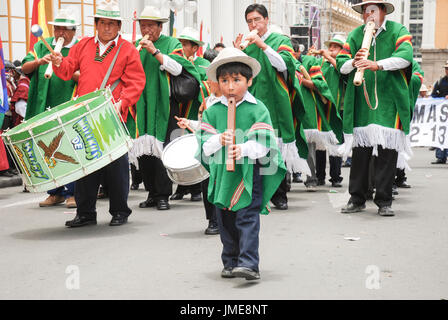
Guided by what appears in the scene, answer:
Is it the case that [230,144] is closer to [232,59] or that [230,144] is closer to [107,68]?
[232,59]

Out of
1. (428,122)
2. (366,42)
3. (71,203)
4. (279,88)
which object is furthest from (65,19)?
(428,122)

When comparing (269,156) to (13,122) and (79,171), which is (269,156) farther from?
(13,122)

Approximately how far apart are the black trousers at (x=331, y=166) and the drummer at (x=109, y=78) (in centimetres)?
429

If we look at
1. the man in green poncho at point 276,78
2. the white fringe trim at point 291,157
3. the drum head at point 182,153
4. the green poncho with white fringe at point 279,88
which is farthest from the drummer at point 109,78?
the white fringe trim at point 291,157

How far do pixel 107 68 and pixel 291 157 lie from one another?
2.46m

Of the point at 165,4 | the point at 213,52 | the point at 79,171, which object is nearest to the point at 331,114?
the point at 213,52

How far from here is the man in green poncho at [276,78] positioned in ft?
29.1

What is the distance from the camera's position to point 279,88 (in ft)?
30.2

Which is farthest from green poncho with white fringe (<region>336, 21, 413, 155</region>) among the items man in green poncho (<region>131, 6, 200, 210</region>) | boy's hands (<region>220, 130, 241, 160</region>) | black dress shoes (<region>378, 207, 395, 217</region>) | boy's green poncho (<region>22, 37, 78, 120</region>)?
boy's hands (<region>220, 130, 241, 160</region>)

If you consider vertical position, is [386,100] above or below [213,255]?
above

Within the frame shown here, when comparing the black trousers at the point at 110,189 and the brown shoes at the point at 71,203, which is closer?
the black trousers at the point at 110,189

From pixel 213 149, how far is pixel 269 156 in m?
0.38

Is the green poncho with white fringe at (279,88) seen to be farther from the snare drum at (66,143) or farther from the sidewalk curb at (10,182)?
the sidewalk curb at (10,182)

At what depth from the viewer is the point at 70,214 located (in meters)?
9.10
